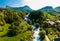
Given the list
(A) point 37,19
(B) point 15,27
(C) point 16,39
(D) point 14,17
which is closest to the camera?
(C) point 16,39

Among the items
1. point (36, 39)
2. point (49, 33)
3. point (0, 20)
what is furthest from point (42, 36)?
point (0, 20)

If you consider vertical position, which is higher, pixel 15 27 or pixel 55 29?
pixel 15 27

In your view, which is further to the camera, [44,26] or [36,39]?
[44,26]

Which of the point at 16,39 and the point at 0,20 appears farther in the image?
the point at 0,20

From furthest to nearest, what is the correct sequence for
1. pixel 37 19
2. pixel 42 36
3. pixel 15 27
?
pixel 37 19, pixel 42 36, pixel 15 27

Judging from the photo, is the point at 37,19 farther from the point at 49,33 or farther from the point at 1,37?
the point at 1,37

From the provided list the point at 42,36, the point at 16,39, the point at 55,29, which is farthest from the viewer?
the point at 55,29

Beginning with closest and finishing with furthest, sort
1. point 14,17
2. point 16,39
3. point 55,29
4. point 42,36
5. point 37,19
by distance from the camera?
1. point 16,39
2. point 42,36
3. point 14,17
4. point 55,29
5. point 37,19

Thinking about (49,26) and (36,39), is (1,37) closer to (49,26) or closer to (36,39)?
(36,39)

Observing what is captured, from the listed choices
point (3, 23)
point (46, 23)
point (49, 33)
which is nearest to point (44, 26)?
point (46, 23)
